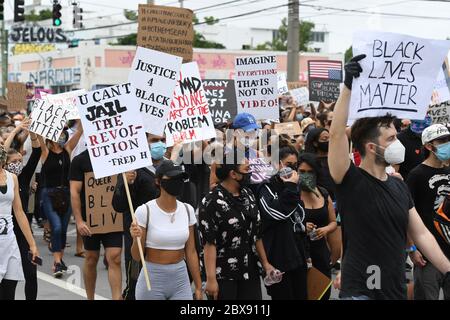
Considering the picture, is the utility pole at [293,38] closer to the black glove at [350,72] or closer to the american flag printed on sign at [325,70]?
the american flag printed on sign at [325,70]

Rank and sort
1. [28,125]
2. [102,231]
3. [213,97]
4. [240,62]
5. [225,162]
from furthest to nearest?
[213,97] < [240,62] < [28,125] < [102,231] < [225,162]

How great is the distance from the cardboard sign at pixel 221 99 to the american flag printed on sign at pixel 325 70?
3.56 metres

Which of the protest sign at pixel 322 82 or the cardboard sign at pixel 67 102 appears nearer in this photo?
the cardboard sign at pixel 67 102

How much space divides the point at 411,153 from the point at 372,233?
6071 millimetres

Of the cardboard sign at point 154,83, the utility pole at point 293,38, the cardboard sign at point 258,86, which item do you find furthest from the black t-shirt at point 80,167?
the utility pole at point 293,38

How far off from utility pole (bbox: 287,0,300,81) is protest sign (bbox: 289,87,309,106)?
6.62 meters

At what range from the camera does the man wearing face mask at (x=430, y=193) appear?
806 centimetres

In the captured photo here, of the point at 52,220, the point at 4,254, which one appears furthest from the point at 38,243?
the point at 4,254

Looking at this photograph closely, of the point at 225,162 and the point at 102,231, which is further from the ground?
the point at 225,162

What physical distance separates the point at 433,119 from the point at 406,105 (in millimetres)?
6159

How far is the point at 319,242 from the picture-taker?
28.4 feet

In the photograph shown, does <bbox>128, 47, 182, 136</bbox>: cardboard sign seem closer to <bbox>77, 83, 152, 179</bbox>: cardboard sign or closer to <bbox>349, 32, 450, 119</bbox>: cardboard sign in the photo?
<bbox>77, 83, 152, 179</bbox>: cardboard sign

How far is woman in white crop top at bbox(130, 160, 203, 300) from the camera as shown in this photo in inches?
Answer: 293
